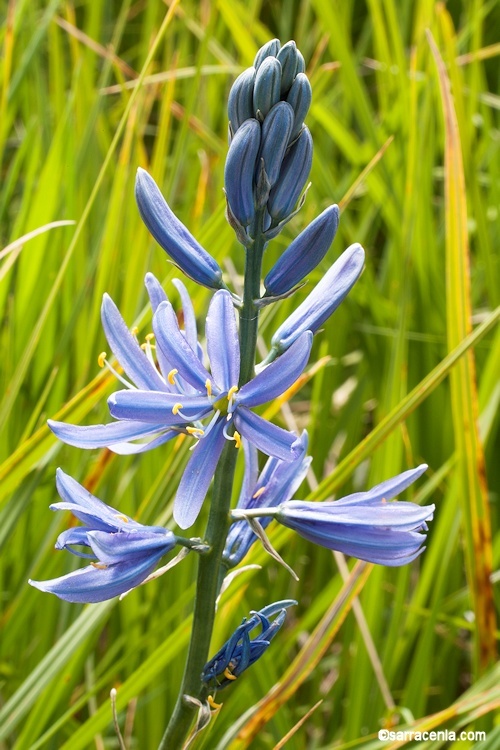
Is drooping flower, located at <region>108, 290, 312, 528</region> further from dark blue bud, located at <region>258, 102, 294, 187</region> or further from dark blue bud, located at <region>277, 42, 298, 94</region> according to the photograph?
dark blue bud, located at <region>277, 42, 298, 94</region>

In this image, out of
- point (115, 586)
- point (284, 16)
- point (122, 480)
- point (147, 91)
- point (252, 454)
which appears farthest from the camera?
point (284, 16)

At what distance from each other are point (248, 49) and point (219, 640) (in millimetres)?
1773

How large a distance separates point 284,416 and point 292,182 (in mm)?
1318

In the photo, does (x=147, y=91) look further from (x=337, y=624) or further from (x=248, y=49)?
(x=337, y=624)

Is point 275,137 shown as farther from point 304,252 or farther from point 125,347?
point 125,347

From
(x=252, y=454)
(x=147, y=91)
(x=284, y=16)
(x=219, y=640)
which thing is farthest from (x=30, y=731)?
(x=284, y=16)

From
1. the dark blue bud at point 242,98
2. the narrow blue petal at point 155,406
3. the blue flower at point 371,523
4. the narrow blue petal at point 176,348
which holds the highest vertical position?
the dark blue bud at point 242,98

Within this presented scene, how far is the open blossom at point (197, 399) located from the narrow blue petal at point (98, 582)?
108 mm

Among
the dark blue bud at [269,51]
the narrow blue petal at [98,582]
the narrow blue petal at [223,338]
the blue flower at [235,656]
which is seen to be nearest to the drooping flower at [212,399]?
the narrow blue petal at [223,338]

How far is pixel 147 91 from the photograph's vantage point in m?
3.20

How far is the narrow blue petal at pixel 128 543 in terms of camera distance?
1096 millimetres

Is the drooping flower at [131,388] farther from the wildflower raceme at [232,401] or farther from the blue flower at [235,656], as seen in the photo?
the blue flower at [235,656]

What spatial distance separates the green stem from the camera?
1.18 m

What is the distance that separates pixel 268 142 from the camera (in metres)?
1.17
